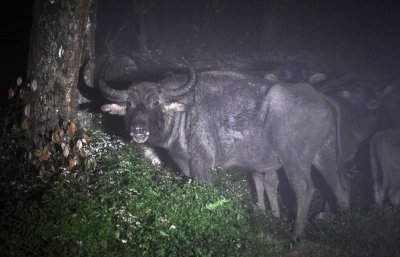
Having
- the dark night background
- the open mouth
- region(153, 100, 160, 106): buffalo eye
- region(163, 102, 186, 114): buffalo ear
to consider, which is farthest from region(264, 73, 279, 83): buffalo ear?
the dark night background

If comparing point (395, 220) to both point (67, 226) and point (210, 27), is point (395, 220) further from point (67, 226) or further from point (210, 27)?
point (210, 27)

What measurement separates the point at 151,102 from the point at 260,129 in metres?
2.64

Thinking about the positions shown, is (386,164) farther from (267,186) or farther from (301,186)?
(267,186)

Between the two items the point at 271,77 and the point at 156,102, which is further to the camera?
the point at 271,77

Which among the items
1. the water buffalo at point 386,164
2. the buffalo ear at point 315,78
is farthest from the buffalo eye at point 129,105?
the water buffalo at point 386,164

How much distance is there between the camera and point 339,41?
23.3m

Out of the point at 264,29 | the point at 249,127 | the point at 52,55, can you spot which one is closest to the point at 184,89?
the point at 249,127

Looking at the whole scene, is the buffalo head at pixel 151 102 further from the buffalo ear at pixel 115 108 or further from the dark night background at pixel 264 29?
the dark night background at pixel 264 29

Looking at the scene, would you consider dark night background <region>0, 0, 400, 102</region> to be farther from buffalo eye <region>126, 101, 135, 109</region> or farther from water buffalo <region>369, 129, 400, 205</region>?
buffalo eye <region>126, 101, 135, 109</region>

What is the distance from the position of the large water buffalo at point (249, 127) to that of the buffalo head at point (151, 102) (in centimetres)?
3

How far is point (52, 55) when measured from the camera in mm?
7469

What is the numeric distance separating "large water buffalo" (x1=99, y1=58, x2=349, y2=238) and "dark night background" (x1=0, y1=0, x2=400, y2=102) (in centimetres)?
818

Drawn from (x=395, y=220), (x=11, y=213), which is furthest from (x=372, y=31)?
(x=11, y=213)

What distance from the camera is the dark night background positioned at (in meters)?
20.4
